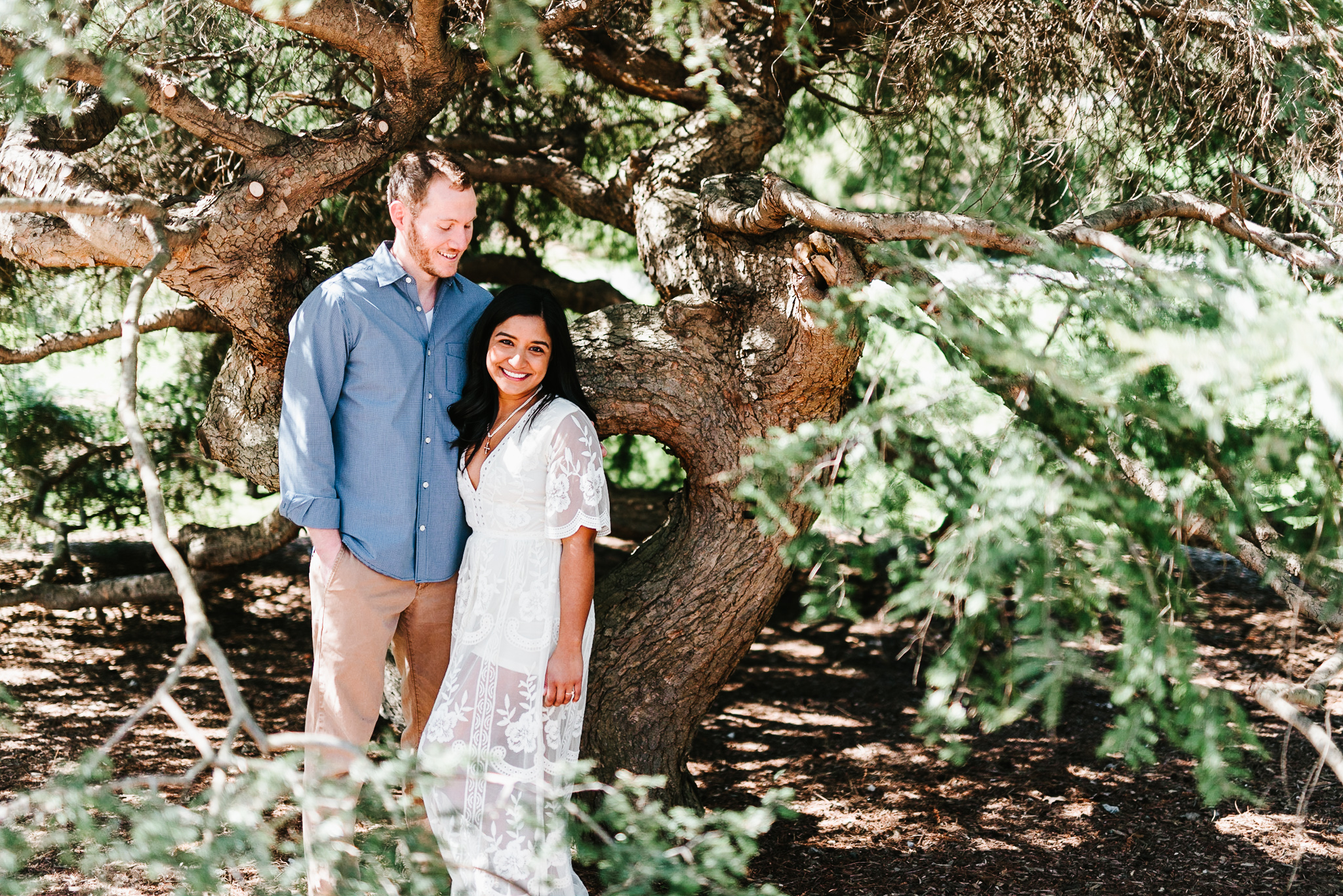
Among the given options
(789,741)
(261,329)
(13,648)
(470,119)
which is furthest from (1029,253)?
(13,648)

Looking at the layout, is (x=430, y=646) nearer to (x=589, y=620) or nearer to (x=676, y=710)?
(x=589, y=620)

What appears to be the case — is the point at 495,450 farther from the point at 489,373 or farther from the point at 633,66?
the point at 633,66

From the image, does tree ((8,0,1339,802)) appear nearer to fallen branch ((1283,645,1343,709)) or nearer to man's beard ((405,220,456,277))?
man's beard ((405,220,456,277))

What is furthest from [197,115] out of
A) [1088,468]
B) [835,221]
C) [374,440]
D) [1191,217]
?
[1191,217]

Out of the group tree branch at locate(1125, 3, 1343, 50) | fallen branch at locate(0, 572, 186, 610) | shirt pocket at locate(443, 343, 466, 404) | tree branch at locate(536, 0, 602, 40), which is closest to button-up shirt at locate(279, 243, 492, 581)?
shirt pocket at locate(443, 343, 466, 404)

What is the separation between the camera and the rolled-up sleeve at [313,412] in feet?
9.89

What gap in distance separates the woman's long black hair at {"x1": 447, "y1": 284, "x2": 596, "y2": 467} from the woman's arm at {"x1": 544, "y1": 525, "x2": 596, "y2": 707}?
0.42 m

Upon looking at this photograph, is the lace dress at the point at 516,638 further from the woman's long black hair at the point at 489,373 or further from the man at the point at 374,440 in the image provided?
the man at the point at 374,440

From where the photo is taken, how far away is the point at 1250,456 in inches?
79.3

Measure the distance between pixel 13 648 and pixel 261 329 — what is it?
3434 millimetres

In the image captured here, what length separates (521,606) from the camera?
2.97m

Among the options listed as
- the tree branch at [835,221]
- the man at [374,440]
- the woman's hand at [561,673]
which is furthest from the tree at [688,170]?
the woman's hand at [561,673]

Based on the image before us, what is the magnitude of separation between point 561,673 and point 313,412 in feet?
3.44

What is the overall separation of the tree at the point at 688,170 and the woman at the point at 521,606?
0.64 m
